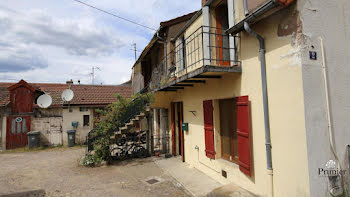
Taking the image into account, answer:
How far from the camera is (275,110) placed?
3.85 meters

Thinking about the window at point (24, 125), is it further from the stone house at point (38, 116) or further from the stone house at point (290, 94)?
the stone house at point (290, 94)

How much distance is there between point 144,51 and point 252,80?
28.0 feet

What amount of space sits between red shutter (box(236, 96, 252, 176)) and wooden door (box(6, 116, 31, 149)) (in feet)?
48.2

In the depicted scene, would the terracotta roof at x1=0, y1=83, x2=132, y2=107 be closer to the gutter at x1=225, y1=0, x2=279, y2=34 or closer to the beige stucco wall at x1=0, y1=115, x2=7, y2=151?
the beige stucco wall at x1=0, y1=115, x2=7, y2=151

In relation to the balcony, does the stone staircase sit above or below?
below

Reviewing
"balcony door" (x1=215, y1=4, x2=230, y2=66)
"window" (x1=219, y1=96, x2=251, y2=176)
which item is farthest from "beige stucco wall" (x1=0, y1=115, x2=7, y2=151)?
"balcony door" (x1=215, y1=4, x2=230, y2=66)

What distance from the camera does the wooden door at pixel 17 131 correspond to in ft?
43.7

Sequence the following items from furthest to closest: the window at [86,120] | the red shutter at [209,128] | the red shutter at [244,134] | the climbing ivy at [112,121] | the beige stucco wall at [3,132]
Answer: the window at [86,120], the beige stucco wall at [3,132], the climbing ivy at [112,121], the red shutter at [209,128], the red shutter at [244,134]

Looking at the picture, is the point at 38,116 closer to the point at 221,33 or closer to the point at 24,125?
the point at 24,125

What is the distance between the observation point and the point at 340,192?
3.59 meters

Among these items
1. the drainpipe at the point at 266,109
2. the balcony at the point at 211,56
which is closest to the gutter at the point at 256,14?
the drainpipe at the point at 266,109

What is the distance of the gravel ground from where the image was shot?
5758 mm

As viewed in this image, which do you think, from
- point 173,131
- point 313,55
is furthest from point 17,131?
point 313,55

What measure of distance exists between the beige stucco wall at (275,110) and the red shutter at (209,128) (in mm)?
361
